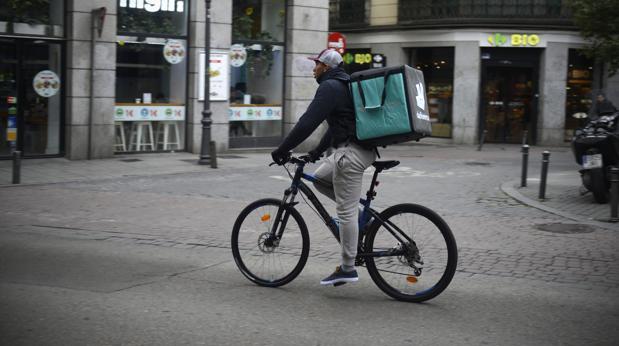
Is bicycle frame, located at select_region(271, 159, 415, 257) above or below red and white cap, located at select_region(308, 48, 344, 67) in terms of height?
below

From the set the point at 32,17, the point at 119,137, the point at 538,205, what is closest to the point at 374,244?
the point at 538,205

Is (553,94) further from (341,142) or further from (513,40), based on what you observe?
(341,142)

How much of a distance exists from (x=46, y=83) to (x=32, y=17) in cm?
145

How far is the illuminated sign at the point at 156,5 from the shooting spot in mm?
18461

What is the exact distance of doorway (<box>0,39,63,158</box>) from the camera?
648 inches

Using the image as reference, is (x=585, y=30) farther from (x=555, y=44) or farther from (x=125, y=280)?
(x=125, y=280)

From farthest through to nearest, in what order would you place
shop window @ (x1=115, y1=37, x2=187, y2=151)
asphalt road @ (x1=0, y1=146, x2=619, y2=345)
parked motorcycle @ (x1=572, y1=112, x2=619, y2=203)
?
shop window @ (x1=115, y1=37, x2=187, y2=151)
parked motorcycle @ (x1=572, y1=112, x2=619, y2=203)
asphalt road @ (x1=0, y1=146, x2=619, y2=345)

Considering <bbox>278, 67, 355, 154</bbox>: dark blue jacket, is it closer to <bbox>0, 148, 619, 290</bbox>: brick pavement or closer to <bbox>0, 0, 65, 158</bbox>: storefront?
<bbox>0, 148, 619, 290</bbox>: brick pavement

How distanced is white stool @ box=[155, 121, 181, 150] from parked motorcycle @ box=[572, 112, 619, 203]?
10685 millimetres

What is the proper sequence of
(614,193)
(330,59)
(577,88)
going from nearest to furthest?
(330,59), (614,193), (577,88)

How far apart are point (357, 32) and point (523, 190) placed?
1927 cm

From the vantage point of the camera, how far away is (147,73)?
19.1 m

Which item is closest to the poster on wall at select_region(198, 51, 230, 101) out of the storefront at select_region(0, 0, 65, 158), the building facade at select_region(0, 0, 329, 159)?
the building facade at select_region(0, 0, 329, 159)

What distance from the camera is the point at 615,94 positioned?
1109 inches
